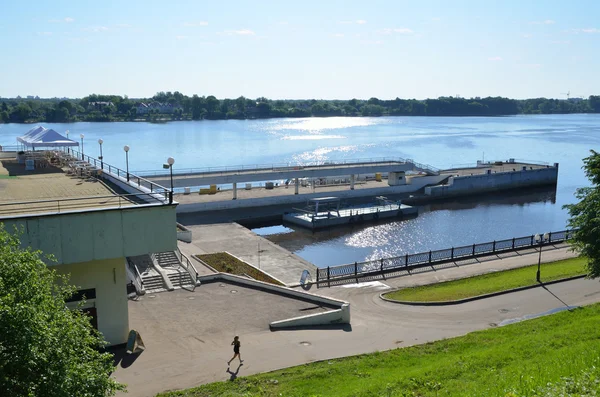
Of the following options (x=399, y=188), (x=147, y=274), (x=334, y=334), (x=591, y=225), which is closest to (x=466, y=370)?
(x=334, y=334)

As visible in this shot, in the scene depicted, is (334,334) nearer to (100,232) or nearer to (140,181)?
(100,232)

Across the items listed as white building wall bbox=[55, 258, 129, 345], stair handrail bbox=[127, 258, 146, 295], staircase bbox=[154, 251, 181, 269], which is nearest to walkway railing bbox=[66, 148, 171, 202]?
white building wall bbox=[55, 258, 129, 345]

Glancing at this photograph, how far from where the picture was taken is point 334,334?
20578mm

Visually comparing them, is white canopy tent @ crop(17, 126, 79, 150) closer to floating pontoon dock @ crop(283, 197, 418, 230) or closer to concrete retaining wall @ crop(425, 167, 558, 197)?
floating pontoon dock @ crop(283, 197, 418, 230)

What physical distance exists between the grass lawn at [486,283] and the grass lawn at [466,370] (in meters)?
5.43

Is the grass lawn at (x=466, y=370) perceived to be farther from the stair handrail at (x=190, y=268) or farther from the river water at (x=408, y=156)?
the river water at (x=408, y=156)

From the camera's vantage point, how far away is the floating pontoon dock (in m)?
49.7

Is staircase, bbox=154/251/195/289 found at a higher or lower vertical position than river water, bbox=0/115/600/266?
higher

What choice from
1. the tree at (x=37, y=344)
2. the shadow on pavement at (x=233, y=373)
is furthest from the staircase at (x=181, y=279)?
the tree at (x=37, y=344)

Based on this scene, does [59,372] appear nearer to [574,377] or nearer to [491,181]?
[574,377]

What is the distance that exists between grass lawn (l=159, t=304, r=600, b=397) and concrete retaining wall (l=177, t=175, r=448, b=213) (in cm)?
3251

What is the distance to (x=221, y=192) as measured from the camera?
56.4m

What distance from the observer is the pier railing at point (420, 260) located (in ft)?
97.0

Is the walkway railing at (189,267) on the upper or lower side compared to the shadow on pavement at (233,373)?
upper
